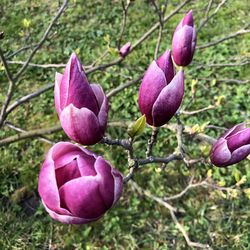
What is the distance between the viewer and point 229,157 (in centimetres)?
93

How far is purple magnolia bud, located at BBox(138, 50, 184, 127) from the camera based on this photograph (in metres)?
0.81

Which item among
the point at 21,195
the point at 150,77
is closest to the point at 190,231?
the point at 21,195

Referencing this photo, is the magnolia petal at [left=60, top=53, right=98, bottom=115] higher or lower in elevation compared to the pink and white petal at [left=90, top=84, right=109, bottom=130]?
higher

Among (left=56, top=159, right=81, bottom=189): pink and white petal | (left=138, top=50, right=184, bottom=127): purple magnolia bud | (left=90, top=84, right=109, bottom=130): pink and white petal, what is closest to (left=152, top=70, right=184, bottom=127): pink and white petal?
(left=138, top=50, right=184, bottom=127): purple magnolia bud

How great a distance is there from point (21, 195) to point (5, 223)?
0.23 meters

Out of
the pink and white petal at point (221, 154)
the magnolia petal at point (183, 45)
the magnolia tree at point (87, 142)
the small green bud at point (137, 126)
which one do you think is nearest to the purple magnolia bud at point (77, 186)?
the magnolia tree at point (87, 142)

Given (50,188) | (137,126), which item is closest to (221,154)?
(137,126)

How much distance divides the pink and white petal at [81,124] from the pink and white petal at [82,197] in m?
0.13

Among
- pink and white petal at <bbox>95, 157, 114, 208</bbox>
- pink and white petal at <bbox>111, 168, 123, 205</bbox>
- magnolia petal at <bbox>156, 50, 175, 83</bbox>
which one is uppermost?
magnolia petal at <bbox>156, 50, 175, 83</bbox>

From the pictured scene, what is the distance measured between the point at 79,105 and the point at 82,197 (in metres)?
0.17

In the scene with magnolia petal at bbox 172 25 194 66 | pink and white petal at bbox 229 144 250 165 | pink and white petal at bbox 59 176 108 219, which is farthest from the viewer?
magnolia petal at bbox 172 25 194 66

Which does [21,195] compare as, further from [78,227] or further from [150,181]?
[150,181]

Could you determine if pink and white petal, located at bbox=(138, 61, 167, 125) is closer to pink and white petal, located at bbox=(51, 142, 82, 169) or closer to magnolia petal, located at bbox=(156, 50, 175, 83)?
magnolia petal, located at bbox=(156, 50, 175, 83)

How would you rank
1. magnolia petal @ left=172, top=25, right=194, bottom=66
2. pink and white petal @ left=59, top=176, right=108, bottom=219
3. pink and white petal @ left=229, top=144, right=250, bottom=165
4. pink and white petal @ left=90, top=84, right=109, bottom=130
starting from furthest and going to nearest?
magnolia petal @ left=172, top=25, right=194, bottom=66
pink and white petal @ left=229, top=144, right=250, bottom=165
pink and white petal @ left=90, top=84, right=109, bottom=130
pink and white petal @ left=59, top=176, right=108, bottom=219
